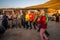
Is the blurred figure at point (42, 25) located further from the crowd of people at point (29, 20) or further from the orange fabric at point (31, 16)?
the orange fabric at point (31, 16)

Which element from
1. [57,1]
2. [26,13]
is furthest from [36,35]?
[57,1]

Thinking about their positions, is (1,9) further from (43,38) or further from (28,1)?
(43,38)

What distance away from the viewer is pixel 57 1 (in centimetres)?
305

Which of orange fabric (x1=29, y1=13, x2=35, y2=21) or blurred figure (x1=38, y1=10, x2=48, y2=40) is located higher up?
orange fabric (x1=29, y1=13, x2=35, y2=21)

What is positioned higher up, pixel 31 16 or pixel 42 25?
pixel 31 16

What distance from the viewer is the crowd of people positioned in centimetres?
299

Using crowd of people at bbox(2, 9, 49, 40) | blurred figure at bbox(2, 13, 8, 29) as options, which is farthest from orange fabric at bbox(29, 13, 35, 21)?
blurred figure at bbox(2, 13, 8, 29)

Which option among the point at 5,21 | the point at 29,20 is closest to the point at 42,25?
the point at 29,20

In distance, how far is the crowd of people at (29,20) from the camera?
118 inches

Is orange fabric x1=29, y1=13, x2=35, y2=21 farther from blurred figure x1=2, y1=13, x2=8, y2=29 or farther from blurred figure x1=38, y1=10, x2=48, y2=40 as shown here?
blurred figure x1=2, y1=13, x2=8, y2=29

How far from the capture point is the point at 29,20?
9.95 ft

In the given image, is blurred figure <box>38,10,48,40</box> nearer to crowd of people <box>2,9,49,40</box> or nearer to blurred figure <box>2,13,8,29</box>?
crowd of people <box>2,9,49,40</box>

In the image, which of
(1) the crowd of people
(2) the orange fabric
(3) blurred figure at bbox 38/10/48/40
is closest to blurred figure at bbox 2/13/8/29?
(1) the crowd of people

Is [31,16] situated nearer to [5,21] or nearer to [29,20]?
[29,20]
